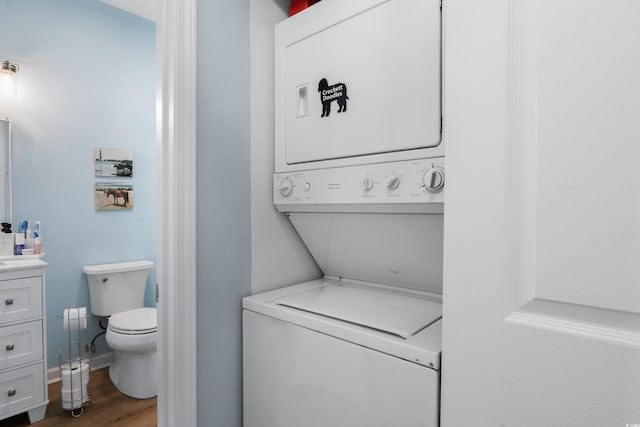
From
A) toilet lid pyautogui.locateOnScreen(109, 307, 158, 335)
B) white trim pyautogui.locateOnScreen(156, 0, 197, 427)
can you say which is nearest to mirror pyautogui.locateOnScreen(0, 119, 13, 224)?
toilet lid pyautogui.locateOnScreen(109, 307, 158, 335)

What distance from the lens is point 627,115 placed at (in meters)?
0.55

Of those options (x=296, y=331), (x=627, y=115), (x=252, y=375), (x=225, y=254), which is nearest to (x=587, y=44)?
(x=627, y=115)

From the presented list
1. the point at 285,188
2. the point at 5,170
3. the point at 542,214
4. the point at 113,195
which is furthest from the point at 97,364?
the point at 542,214

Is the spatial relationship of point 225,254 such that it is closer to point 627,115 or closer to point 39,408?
point 627,115

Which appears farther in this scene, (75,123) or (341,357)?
(75,123)

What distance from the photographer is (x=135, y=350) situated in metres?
2.29

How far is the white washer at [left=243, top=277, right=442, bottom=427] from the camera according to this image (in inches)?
35.3

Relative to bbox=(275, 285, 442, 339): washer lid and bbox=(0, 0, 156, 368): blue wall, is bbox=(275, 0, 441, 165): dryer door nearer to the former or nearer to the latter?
bbox=(275, 285, 442, 339): washer lid

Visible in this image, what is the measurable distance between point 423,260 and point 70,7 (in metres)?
3.19

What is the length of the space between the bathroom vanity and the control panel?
1.68 metres

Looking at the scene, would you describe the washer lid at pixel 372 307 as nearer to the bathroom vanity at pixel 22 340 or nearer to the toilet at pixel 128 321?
the toilet at pixel 128 321

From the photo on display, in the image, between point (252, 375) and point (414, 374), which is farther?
point (252, 375)

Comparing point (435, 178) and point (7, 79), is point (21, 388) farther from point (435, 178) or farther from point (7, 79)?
point (435, 178)

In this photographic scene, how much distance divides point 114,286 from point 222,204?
1929 mm
